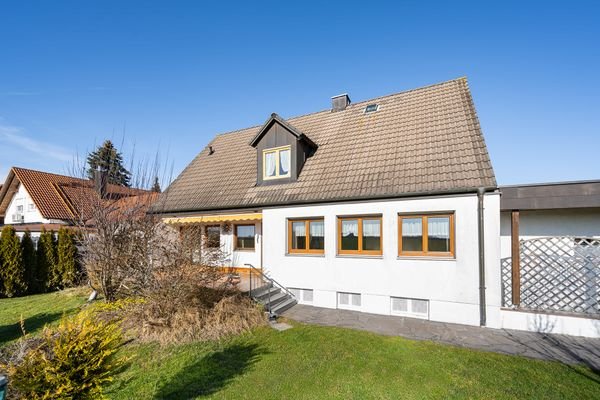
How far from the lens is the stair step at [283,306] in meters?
13.1

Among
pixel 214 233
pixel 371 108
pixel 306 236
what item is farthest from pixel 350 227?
pixel 214 233

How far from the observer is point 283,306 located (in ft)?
44.9

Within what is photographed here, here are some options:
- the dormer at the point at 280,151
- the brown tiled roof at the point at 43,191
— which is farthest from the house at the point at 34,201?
the dormer at the point at 280,151

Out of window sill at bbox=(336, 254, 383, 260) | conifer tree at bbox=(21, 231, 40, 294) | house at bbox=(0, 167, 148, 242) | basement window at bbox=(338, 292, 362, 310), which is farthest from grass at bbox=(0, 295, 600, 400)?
house at bbox=(0, 167, 148, 242)

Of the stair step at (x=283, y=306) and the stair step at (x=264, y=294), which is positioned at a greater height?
the stair step at (x=264, y=294)

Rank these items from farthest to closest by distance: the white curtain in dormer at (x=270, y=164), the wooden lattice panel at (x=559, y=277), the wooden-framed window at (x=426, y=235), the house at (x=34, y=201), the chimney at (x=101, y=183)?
the house at (x=34, y=201)
the white curtain in dormer at (x=270, y=164)
the chimney at (x=101, y=183)
the wooden-framed window at (x=426, y=235)
the wooden lattice panel at (x=559, y=277)

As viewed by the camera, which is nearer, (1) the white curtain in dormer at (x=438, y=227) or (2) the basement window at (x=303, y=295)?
(1) the white curtain in dormer at (x=438, y=227)

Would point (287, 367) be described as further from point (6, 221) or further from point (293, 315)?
point (6, 221)

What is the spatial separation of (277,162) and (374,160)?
5.68 meters

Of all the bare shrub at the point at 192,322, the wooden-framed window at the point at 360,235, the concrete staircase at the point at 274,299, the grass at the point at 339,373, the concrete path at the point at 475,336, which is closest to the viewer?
the grass at the point at 339,373

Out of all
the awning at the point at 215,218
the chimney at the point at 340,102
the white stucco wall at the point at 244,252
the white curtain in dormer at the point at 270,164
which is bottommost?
the white stucco wall at the point at 244,252

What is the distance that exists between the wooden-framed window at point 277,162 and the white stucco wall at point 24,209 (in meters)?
25.6

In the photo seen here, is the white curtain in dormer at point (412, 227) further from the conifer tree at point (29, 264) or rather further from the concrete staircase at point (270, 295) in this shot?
the conifer tree at point (29, 264)

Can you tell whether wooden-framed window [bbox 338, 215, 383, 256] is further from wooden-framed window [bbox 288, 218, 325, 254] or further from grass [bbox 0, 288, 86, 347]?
grass [bbox 0, 288, 86, 347]
